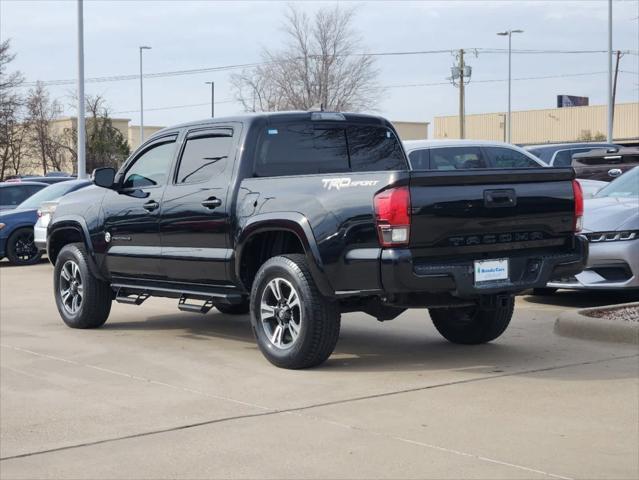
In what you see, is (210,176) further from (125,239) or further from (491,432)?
(491,432)

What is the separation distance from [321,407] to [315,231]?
1.46 m

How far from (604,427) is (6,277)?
12192mm

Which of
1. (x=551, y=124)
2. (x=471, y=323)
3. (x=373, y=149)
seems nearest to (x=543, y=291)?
(x=471, y=323)

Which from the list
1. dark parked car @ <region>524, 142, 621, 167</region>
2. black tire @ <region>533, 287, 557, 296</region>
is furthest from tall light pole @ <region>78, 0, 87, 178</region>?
black tire @ <region>533, 287, 557, 296</region>

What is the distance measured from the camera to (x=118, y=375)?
7809 mm

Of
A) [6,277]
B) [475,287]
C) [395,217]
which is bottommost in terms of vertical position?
[6,277]

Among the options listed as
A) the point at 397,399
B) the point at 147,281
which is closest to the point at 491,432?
the point at 397,399

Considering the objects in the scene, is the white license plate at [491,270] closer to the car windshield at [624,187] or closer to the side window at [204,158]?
the side window at [204,158]

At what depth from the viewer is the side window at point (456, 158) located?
1270cm

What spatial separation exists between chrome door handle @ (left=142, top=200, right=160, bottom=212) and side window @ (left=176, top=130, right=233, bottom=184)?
0.30 m

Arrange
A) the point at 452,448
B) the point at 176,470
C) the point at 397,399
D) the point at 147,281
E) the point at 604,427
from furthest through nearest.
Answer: the point at 147,281, the point at 397,399, the point at 604,427, the point at 452,448, the point at 176,470

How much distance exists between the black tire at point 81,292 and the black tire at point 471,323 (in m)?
3.27

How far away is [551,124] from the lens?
82.5 meters

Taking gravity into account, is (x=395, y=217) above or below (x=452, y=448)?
above
